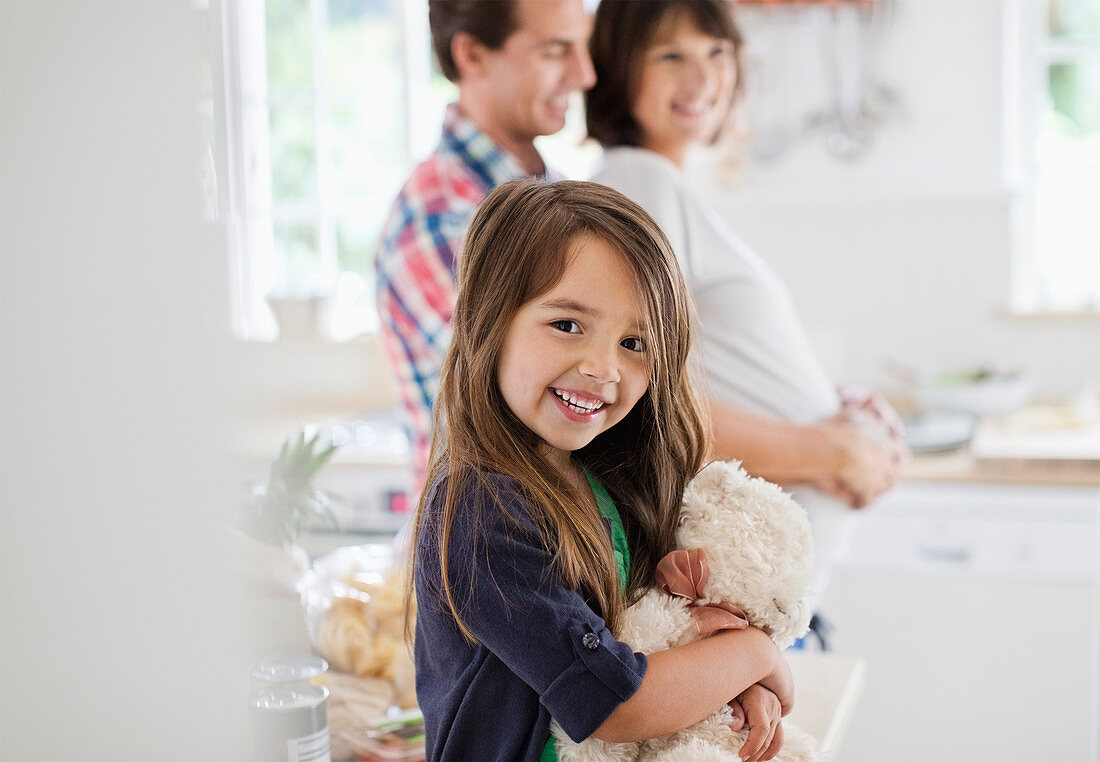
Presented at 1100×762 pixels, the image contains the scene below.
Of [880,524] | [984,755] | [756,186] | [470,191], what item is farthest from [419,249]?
[756,186]

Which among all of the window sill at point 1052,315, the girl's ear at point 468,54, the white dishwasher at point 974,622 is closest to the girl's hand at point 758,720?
the girl's ear at point 468,54

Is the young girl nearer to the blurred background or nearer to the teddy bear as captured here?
the teddy bear

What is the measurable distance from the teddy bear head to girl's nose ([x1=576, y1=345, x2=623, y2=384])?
0.46 feet

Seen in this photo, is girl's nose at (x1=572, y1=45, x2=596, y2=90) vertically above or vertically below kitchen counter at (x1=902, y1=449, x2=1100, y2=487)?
above

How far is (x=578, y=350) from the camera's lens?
0.72 meters

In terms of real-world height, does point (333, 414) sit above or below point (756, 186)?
below

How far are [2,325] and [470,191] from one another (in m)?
0.67

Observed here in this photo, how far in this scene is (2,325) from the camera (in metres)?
0.62

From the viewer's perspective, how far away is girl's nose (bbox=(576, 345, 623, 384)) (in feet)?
2.33

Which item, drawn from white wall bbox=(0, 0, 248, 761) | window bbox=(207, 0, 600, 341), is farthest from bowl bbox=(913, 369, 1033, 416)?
white wall bbox=(0, 0, 248, 761)

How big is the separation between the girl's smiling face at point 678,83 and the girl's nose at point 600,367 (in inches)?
21.1

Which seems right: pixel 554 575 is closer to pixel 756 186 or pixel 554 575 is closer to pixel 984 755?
pixel 984 755

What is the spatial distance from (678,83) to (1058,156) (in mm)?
1964

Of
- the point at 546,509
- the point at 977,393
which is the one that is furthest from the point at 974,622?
the point at 546,509
